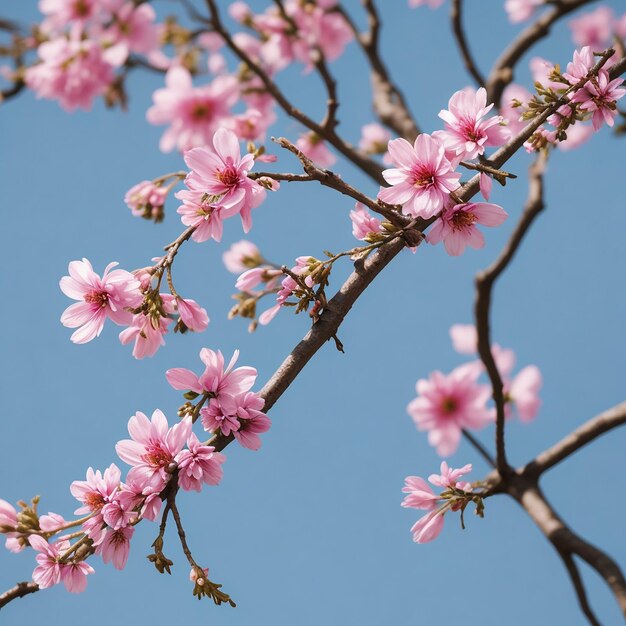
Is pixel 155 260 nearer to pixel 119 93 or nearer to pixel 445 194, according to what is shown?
pixel 445 194

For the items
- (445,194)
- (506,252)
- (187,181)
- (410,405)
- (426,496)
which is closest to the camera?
(445,194)

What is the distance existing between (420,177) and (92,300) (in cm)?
78

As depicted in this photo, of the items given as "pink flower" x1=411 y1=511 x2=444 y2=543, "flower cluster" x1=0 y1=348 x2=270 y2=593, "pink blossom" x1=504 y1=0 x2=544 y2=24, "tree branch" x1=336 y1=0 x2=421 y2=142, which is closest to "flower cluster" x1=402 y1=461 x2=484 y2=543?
"pink flower" x1=411 y1=511 x2=444 y2=543

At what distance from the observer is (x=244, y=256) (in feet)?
9.64

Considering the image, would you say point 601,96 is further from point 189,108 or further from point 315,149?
point 189,108

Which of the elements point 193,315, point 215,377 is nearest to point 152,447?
point 215,377

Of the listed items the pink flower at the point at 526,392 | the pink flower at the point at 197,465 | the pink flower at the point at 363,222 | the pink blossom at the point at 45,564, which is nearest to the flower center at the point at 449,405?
the pink flower at the point at 526,392

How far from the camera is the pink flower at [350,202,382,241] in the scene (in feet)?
5.80

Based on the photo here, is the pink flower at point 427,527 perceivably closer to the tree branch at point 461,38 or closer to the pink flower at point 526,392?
the pink flower at point 526,392

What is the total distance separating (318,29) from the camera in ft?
14.9

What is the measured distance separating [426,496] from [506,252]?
850 mm

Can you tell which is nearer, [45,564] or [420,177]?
[420,177]

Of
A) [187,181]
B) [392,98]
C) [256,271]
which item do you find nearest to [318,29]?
[392,98]

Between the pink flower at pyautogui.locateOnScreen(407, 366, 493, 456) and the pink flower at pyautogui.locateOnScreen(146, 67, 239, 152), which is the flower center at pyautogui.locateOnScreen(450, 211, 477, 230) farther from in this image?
the pink flower at pyautogui.locateOnScreen(146, 67, 239, 152)
